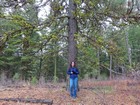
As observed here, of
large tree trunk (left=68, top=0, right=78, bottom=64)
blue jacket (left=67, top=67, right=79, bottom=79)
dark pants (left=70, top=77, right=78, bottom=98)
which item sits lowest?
dark pants (left=70, top=77, right=78, bottom=98)

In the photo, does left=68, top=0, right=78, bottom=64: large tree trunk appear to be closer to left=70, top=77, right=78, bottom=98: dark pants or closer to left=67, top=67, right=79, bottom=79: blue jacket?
left=67, top=67, right=79, bottom=79: blue jacket

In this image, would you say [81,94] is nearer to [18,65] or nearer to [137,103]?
[137,103]

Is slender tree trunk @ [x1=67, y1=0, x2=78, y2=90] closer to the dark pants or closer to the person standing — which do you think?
the person standing

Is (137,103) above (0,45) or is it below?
below

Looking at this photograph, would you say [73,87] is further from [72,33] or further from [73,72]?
[72,33]

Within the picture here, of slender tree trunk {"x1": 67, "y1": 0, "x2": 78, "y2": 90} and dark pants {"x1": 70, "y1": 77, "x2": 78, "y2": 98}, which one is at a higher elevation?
slender tree trunk {"x1": 67, "y1": 0, "x2": 78, "y2": 90}

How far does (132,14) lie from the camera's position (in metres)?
11.3

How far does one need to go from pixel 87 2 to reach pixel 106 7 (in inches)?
35.0

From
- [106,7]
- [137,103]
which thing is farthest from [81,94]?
[106,7]

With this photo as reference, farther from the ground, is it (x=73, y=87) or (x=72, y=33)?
(x=72, y=33)

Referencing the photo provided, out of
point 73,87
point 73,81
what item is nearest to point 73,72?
point 73,81

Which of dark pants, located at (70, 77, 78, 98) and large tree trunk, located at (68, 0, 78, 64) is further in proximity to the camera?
large tree trunk, located at (68, 0, 78, 64)

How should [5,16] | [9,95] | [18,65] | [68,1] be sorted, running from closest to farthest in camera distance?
[5,16]
[9,95]
[68,1]
[18,65]

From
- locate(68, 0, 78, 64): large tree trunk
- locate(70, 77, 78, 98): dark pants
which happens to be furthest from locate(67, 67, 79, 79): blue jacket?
locate(68, 0, 78, 64): large tree trunk
